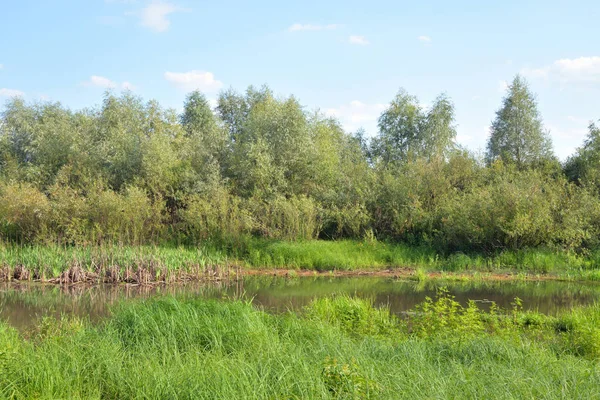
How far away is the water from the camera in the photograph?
14430 millimetres

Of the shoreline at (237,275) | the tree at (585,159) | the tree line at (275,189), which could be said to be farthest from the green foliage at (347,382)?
the tree at (585,159)

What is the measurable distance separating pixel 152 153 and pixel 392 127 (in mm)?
A: 25528

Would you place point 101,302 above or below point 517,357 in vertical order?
below

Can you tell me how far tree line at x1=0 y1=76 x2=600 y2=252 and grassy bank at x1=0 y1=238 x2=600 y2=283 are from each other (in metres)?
0.93

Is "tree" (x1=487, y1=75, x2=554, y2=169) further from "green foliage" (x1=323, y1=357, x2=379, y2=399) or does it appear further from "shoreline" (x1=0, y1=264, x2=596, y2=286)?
"green foliage" (x1=323, y1=357, x2=379, y2=399)

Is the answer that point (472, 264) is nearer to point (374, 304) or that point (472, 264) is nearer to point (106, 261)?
point (374, 304)

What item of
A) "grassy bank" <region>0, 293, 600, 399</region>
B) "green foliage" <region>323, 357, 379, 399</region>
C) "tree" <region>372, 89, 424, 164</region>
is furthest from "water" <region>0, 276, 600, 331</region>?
"tree" <region>372, 89, 424, 164</region>

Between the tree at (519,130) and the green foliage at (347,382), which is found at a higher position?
the tree at (519,130)

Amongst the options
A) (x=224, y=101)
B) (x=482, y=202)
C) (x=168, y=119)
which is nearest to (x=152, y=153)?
(x=168, y=119)

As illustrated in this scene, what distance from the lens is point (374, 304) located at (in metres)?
14.8

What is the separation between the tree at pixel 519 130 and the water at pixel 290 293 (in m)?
21.8

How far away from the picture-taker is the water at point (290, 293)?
1443cm

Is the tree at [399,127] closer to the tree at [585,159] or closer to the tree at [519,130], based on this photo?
Answer: the tree at [519,130]

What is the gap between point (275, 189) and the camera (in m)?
28.8
